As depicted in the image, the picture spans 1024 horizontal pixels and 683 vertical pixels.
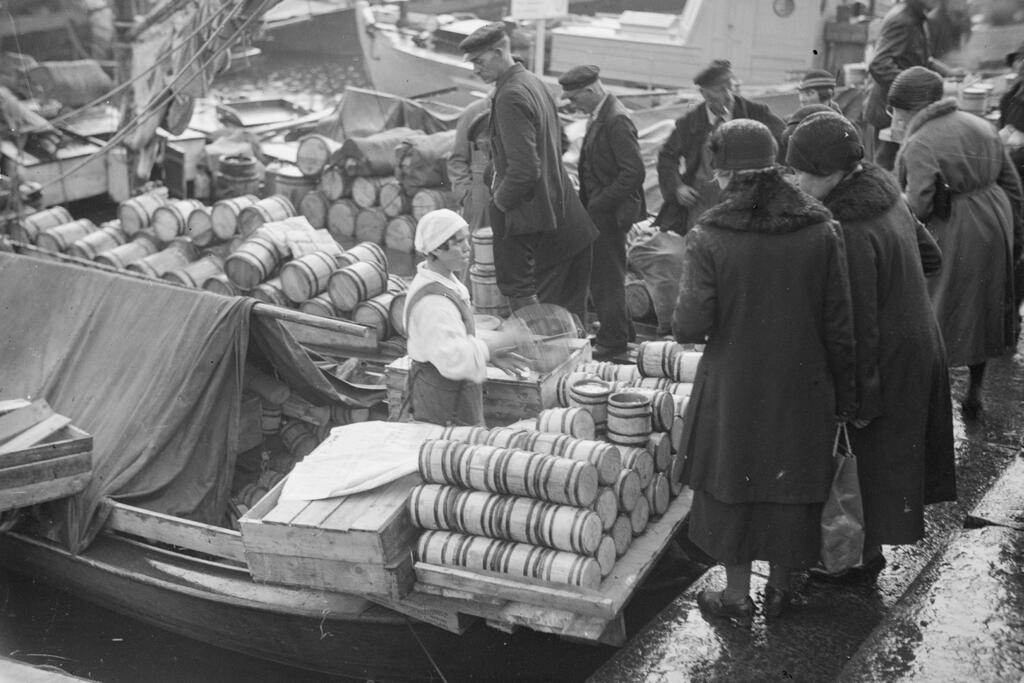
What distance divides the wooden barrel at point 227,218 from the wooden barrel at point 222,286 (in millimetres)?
1048

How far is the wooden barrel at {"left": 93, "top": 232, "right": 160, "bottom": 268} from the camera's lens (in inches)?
405

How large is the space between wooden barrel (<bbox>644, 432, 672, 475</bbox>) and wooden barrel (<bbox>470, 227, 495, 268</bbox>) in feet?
6.99

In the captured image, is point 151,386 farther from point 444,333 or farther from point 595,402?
point 595,402

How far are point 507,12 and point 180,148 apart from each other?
19479 millimetres

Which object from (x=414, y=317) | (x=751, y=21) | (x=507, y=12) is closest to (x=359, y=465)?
(x=414, y=317)

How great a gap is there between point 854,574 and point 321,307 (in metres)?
5.03

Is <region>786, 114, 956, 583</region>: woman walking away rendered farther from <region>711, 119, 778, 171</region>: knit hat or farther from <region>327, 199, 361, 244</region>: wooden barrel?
<region>327, 199, 361, 244</region>: wooden barrel

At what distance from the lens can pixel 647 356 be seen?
603 cm

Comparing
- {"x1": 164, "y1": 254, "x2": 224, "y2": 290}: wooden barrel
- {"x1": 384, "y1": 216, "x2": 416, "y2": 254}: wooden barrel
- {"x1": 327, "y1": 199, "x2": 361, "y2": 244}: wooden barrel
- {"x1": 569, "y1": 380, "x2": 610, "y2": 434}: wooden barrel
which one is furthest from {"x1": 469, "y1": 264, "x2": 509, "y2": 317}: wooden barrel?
{"x1": 327, "y1": 199, "x2": 361, "y2": 244}: wooden barrel

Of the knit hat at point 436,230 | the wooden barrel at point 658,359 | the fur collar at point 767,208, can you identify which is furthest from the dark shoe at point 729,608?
the knit hat at point 436,230

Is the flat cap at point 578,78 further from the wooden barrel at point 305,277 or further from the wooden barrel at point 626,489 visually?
the wooden barrel at point 626,489

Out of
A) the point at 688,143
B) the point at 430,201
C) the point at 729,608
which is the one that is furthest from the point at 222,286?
the point at 729,608

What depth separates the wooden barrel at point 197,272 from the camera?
9703 mm

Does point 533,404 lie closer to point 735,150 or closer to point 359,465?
point 359,465
